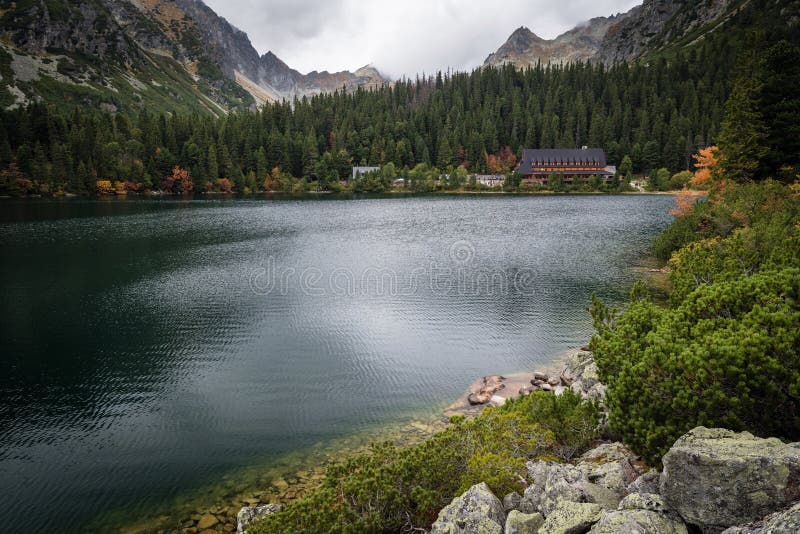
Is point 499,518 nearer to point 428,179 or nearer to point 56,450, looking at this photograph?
point 56,450

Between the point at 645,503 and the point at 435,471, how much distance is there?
4.85 m

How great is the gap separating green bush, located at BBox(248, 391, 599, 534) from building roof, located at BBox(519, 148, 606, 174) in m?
166

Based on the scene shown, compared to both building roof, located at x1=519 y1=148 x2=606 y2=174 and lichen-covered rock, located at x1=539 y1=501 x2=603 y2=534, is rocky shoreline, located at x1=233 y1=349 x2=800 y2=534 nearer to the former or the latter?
lichen-covered rock, located at x1=539 y1=501 x2=603 y2=534

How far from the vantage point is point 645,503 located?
708 cm

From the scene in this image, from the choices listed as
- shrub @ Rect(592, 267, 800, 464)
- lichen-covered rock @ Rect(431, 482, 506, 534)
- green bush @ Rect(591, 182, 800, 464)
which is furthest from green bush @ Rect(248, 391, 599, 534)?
shrub @ Rect(592, 267, 800, 464)

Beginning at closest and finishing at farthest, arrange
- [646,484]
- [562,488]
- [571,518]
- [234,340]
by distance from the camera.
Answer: [571,518], [646,484], [562,488], [234,340]

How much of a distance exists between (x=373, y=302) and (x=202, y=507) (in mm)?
20803

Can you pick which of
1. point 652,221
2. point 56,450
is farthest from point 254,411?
point 652,221

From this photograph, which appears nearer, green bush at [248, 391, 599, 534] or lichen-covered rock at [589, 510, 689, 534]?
lichen-covered rock at [589, 510, 689, 534]

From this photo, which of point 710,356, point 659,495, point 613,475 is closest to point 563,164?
point 710,356

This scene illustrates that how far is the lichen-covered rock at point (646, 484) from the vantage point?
781cm

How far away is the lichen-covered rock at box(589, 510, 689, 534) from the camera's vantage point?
6543mm

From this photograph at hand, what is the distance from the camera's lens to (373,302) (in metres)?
33.3

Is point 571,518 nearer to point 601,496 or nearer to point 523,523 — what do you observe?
point 523,523
